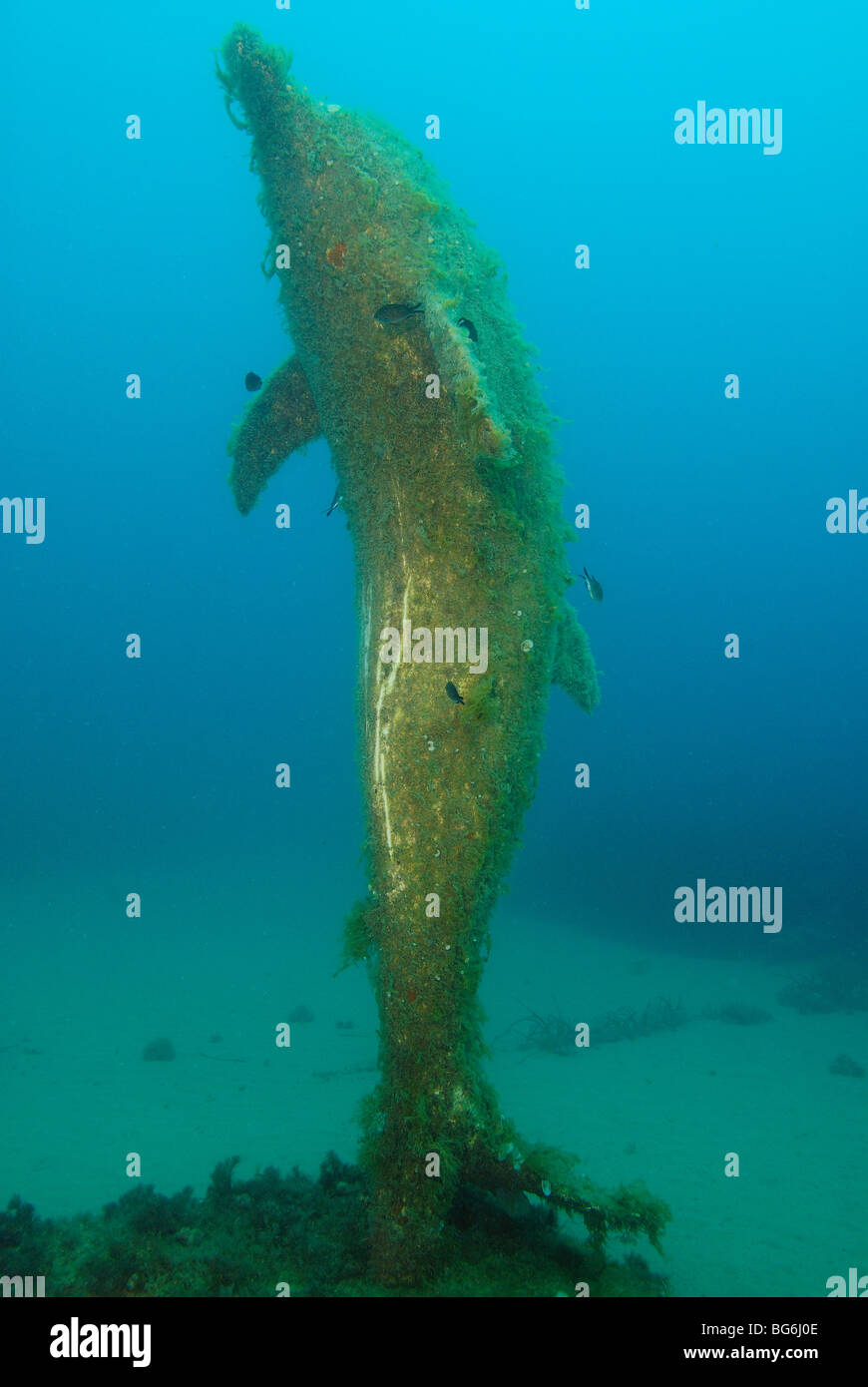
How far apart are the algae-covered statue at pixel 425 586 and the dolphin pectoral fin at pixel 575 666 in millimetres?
436

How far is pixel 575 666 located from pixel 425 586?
198 cm

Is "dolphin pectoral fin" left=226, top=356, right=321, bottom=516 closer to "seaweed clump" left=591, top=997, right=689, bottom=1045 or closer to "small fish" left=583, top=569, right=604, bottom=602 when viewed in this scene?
"small fish" left=583, top=569, right=604, bottom=602

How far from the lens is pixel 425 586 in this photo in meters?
5.09

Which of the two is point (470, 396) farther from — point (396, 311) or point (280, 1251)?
point (280, 1251)

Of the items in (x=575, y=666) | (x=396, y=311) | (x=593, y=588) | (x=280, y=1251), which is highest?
(x=396, y=311)

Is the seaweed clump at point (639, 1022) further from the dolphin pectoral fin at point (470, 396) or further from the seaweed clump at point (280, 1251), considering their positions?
the dolphin pectoral fin at point (470, 396)

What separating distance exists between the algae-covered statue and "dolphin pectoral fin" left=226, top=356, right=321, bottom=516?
3.20 feet

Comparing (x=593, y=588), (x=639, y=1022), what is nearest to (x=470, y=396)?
(x=593, y=588)

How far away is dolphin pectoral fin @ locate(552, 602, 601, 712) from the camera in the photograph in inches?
242

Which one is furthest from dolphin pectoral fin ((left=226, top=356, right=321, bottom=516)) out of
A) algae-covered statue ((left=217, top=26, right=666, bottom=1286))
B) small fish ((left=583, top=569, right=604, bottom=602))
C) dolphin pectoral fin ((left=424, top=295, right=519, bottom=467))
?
small fish ((left=583, top=569, right=604, bottom=602))

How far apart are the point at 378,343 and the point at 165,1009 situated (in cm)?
1566

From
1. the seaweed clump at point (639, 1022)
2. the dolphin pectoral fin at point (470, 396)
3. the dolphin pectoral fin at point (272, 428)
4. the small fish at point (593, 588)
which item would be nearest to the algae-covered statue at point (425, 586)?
the dolphin pectoral fin at point (470, 396)

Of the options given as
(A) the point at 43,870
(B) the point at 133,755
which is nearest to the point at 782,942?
(A) the point at 43,870

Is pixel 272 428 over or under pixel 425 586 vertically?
over
